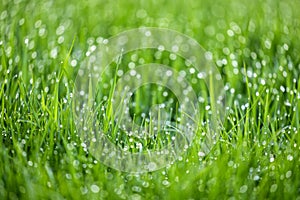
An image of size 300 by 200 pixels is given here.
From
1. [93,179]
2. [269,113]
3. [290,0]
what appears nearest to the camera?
[93,179]

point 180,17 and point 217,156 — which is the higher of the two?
point 180,17

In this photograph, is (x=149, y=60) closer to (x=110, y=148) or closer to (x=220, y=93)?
(x=220, y=93)

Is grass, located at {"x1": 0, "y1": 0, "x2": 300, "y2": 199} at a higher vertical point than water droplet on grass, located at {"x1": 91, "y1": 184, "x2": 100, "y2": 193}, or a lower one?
higher

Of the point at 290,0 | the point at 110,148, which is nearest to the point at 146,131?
the point at 110,148

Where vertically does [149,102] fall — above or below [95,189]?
above

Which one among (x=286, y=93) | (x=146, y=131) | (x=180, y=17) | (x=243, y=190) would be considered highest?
(x=180, y=17)

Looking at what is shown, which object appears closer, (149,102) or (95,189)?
(95,189)

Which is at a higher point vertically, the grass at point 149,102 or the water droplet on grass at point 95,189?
the grass at point 149,102

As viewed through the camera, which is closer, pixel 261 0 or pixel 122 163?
pixel 122 163
